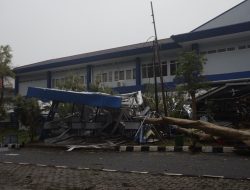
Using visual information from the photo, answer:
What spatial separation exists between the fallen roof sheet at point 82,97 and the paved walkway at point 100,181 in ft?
23.9

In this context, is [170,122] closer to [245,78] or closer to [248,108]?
[248,108]

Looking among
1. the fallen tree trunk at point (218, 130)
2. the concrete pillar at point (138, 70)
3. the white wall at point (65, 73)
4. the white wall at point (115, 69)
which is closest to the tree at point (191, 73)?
the fallen tree trunk at point (218, 130)

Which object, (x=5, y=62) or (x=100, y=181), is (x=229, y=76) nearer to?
(x=5, y=62)

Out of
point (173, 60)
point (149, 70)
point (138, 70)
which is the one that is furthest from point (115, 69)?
point (173, 60)

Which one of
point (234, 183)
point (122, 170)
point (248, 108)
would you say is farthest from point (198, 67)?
point (234, 183)

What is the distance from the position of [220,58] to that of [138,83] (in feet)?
29.6

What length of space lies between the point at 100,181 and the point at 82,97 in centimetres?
941

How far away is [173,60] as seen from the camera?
35406 mm

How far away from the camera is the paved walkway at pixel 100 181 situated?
25.1ft

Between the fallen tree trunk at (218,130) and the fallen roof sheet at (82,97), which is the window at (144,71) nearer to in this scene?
the fallen roof sheet at (82,97)

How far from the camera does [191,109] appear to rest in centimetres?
2306

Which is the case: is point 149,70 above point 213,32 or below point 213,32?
below

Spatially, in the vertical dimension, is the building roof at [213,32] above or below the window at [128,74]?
above

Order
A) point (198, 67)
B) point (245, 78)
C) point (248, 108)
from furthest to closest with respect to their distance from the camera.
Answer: point (245, 78), point (198, 67), point (248, 108)
